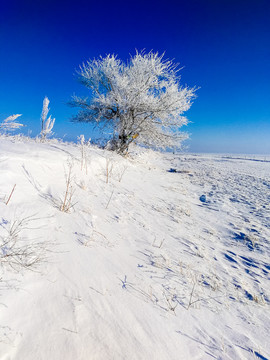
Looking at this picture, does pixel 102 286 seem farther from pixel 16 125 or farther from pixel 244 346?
pixel 16 125

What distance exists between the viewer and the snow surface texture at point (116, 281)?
4.07 feet

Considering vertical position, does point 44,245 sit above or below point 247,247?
above

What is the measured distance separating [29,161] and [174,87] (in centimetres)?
964

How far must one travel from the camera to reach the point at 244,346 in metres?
1.40

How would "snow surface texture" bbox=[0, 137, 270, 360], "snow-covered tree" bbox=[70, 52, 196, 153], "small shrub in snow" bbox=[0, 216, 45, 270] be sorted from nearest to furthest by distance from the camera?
"snow surface texture" bbox=[0, 137, 270, 360] → "small shrub in snow" bbox=[0, 216, 45, 270] → "snow-covered tree" bbox=[70, 52, 196, 153]

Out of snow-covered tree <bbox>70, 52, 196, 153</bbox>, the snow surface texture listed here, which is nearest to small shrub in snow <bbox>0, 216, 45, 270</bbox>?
the snow surface texture

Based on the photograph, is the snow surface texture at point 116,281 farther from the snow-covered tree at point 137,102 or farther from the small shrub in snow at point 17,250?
the snow-covered tree at point 137,102

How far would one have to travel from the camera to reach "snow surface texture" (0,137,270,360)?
1.24 meters

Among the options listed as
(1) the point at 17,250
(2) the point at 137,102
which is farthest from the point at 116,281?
(2) the point at 137,102

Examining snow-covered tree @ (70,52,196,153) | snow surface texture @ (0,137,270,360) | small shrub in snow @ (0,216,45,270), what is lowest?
snow surface texture @ (0,137,270,360)

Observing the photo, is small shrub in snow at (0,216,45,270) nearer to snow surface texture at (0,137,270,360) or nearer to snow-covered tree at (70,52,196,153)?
snow surface texture at (0,137,270,360)

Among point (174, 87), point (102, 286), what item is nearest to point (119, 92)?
point (174, 87)

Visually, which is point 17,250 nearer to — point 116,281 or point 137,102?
point 116,281

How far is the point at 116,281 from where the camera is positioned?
1782 mm
